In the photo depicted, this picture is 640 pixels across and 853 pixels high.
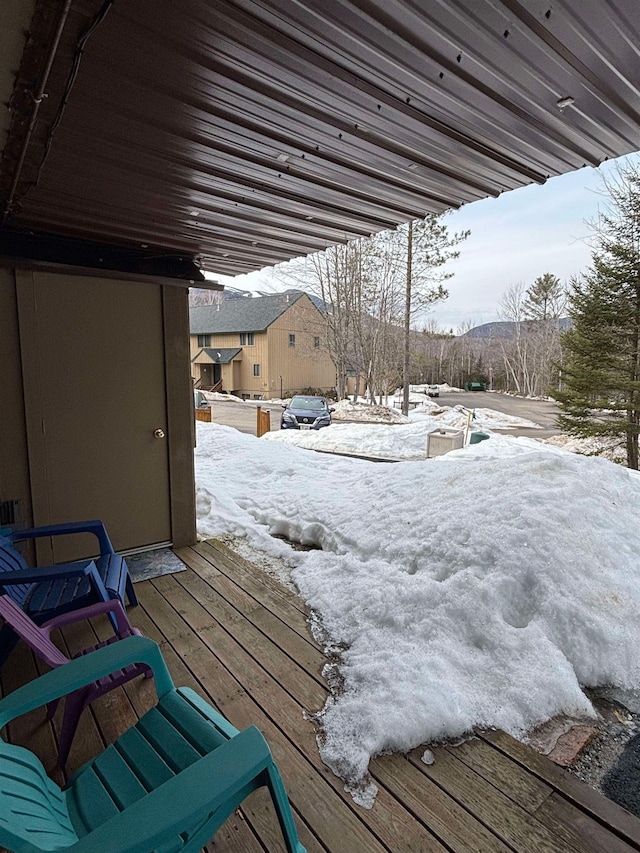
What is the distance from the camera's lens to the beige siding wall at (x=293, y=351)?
27.2 meters

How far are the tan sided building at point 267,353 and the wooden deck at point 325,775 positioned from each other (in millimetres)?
23914

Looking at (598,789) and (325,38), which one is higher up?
(325,38)

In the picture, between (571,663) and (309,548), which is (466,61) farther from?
(309,548)

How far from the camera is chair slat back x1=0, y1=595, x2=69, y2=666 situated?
5.67 ft

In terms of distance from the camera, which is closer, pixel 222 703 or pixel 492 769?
pixel 492 769

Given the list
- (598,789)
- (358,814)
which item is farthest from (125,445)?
(598,789)

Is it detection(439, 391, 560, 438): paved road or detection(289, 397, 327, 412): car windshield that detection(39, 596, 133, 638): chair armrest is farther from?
detection(439, 391, 560, 438): paved road

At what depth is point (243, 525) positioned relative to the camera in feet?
14.0

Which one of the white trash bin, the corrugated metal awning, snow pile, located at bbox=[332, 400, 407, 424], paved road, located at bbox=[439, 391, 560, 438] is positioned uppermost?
the corrugated metal awning

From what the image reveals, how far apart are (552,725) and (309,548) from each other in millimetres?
2217

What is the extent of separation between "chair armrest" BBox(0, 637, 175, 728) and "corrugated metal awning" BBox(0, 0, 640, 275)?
1.91 meters

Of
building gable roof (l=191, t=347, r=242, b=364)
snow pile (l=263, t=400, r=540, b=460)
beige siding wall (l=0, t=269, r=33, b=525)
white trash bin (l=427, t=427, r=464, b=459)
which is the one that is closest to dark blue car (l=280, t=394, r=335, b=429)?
snow pile (l=263, t=400, r=540, b=460)

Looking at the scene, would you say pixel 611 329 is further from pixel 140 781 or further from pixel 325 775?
pixel 140 781

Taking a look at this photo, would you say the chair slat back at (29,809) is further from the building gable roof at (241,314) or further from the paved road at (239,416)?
the building gable roof at (241,314)
